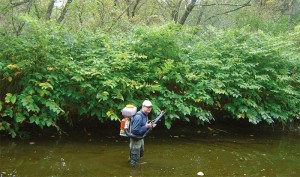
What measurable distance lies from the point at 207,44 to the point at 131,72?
3.33 meters

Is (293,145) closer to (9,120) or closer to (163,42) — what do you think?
(163,42)

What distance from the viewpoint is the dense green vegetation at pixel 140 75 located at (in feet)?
30.3

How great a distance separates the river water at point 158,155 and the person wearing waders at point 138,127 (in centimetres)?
27

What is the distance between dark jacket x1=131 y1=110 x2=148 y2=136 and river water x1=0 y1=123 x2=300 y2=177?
842mm

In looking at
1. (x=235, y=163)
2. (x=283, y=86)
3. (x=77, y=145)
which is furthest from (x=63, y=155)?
(x=283, y=86)

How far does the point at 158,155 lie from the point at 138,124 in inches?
66.6

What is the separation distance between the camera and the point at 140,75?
9.98 m

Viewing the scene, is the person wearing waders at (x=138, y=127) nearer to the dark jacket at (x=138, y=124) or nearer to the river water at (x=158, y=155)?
the dark jacket at (x=138, y=124)

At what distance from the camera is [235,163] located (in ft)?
27.4

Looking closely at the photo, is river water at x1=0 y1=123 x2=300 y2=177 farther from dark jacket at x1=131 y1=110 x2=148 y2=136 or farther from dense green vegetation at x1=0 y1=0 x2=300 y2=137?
dark jacket at x1=131 y1=110 x2=148 y2=136

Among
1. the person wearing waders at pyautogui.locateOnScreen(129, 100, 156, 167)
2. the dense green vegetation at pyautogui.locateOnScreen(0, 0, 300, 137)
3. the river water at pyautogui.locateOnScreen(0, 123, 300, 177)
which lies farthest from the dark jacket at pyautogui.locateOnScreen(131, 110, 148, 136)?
the dense green vegetation at pyautogui.locateOnScreen(0, 0, 300, 137)

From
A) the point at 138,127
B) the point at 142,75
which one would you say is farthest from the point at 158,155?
the point at 142,75

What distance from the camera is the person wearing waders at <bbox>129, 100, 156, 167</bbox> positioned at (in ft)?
25.0

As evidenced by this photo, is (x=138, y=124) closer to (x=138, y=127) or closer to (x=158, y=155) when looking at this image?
(x=138, y=127)
